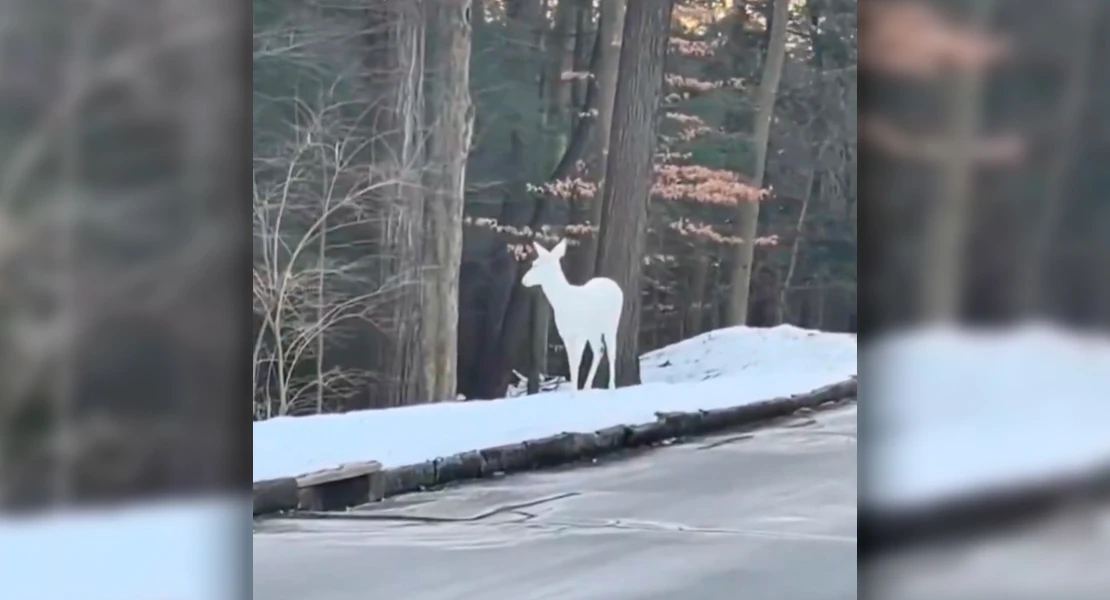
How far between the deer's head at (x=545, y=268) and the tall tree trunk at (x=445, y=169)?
170 mm

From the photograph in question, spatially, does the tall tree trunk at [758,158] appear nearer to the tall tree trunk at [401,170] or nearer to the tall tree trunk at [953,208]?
the tall tree trunk at [953,208]

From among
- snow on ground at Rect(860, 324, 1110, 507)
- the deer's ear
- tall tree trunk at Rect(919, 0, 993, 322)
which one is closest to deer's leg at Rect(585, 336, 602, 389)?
the deer's ear

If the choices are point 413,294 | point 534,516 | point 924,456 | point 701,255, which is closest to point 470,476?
point 534,516

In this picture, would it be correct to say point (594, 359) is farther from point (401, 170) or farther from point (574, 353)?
point (401, 170)

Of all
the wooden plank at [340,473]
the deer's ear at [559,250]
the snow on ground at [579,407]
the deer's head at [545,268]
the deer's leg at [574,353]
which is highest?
the deer's ear at [559,250]

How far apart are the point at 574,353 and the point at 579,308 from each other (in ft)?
0.36

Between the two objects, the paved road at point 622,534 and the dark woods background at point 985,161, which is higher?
the dark woods background at point 985,161

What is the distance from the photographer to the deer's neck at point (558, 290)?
2711mm

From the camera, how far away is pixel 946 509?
323cm

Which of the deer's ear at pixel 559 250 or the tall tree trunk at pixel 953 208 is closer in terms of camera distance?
the deer's ear at pixel 559 250

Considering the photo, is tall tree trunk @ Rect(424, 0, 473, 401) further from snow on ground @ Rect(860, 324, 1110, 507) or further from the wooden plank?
snow on ground @ Rect(860, 324, 1110, 507)

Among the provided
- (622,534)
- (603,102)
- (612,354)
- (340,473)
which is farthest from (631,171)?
(340,473)

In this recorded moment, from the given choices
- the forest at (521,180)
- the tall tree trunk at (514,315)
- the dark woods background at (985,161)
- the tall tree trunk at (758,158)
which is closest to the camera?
the forest at (521,180)

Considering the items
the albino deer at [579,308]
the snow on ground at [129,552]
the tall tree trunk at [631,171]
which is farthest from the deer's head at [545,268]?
the snow on ground at [129,552]
